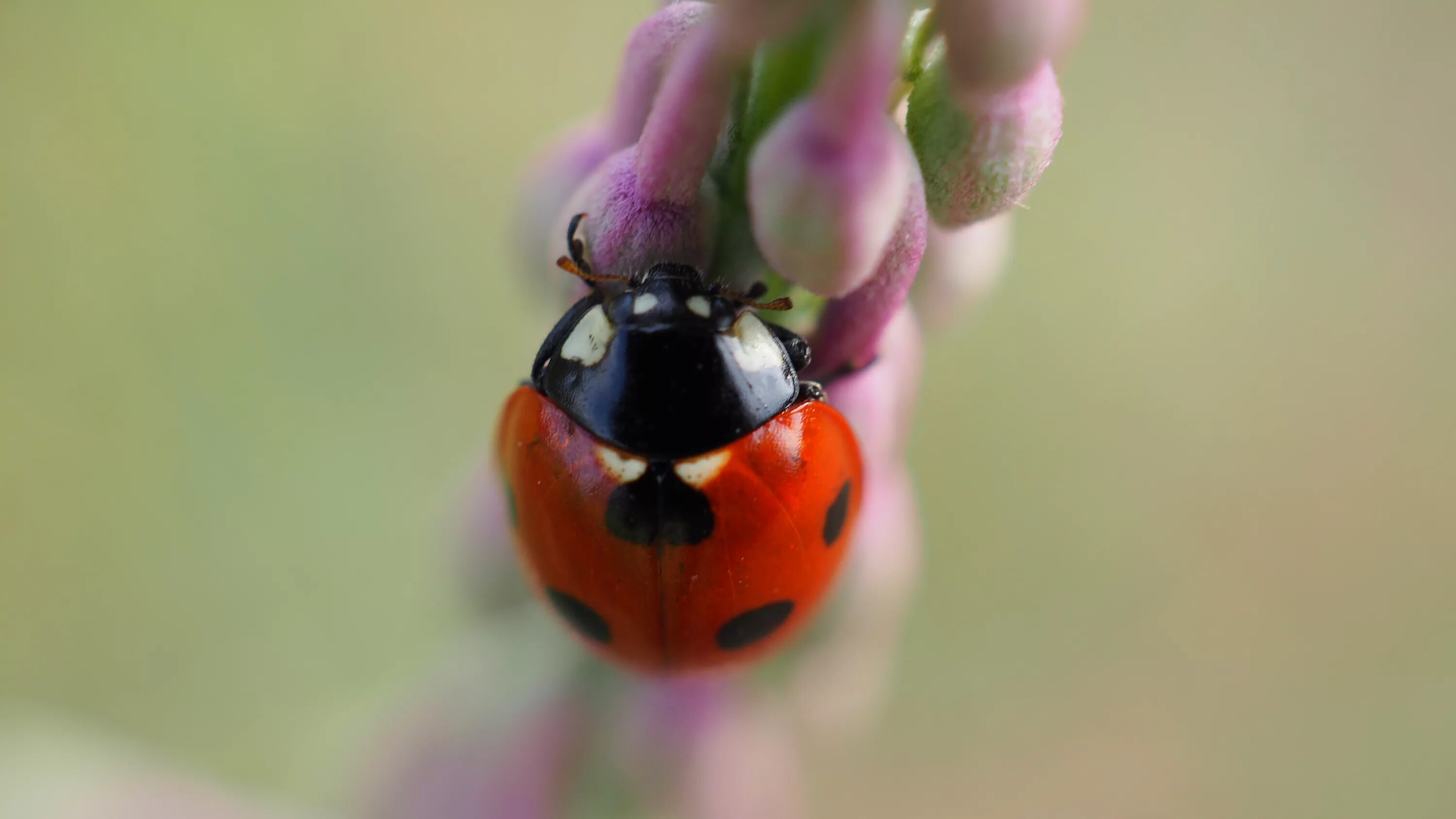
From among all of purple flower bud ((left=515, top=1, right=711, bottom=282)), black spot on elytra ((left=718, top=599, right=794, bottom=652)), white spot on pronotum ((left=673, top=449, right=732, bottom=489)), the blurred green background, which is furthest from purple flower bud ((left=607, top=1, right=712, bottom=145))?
the blurred green background

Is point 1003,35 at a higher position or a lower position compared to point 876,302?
higher

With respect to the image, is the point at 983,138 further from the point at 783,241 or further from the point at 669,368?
the point at 669,368

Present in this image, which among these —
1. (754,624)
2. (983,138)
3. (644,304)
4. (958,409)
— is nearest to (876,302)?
(983,138)

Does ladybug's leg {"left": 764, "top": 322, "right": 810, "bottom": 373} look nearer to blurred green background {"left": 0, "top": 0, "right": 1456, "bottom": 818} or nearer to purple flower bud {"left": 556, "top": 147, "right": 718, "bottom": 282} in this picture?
purple flower bud {"left": 556, "top": 147, "right": 718, "bottom": 282}

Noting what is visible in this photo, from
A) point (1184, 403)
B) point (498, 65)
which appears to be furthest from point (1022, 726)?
point (498, 65)

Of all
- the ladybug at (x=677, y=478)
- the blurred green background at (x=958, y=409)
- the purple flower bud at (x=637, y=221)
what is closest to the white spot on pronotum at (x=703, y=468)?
the ladybug at (x=677, y=478)

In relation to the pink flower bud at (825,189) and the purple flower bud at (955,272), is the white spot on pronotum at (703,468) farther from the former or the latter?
the pink flower bud at (825,189)
